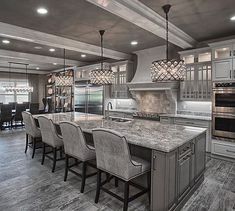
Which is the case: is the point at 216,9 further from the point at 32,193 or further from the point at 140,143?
the point at 32,193

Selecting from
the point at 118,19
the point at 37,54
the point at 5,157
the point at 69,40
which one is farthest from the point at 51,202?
the point at 37,54

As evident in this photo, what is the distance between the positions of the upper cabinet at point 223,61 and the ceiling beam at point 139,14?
0.85 meters

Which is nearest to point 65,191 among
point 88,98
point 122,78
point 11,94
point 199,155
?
point 199,155

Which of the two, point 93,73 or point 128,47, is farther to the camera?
point 128,47

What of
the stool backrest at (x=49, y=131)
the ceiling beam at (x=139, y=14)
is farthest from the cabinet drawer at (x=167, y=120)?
the stool backrest at (x=49, y=131)

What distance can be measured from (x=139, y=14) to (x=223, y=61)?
2364 mm

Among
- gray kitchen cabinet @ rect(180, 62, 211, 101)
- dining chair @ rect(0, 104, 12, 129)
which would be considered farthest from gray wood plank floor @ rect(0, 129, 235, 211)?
dining chair @ rect(0, 104, 12, 129)

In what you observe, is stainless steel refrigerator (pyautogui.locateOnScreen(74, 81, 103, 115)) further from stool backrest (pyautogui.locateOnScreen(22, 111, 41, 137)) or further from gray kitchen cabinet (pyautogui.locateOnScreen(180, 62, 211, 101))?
gray kitchen cabinet (pyautogui.locateOnScreen(180, 62, 211, 101))

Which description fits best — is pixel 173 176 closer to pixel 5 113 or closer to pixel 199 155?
pixel 199 155

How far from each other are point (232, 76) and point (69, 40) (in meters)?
3.95

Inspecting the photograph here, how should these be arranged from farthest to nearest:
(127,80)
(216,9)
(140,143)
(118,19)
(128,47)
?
(127,80) → (128,47) → (118,19) → (216,9) → (140,143)

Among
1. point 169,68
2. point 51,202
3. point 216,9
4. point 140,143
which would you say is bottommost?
point 51,202

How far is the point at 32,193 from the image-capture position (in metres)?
2.74

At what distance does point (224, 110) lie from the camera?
405 cm
